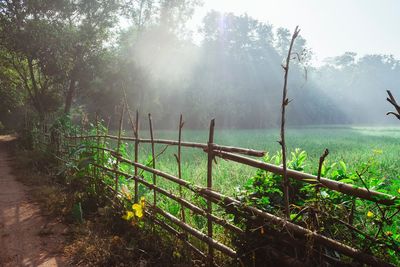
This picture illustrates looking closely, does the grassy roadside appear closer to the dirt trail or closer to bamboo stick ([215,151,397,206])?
the dirt trail

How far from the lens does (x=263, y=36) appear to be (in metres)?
51.5

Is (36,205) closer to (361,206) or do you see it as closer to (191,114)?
(361,206)

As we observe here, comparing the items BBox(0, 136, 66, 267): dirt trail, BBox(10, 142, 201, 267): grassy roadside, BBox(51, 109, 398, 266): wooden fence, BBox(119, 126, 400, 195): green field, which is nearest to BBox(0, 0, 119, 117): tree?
BBox(119, 126, 400, 195): green field

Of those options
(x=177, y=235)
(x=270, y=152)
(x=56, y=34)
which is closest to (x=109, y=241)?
(x=177, y=235)

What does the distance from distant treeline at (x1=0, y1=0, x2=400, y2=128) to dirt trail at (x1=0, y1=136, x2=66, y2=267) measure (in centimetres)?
377

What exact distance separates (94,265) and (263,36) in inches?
2079

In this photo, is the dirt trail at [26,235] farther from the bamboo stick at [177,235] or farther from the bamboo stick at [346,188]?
the bamboo stick at [346,188]

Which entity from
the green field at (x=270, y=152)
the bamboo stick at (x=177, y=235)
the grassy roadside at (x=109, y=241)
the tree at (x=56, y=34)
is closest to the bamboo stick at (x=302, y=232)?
the green field at (x=270, y=152)

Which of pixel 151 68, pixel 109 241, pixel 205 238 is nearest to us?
pixel 205 238

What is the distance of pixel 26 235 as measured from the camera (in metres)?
4.41

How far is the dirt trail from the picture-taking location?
12.1 ft

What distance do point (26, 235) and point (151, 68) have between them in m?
24.7

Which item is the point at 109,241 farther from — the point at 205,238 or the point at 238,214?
the point at 238,214

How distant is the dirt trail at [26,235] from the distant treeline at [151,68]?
12.4ft
